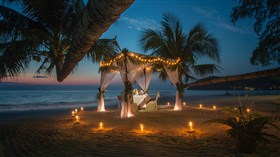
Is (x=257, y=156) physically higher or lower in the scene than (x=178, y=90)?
lower

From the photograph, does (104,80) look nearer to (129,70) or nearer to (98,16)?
(129,70)

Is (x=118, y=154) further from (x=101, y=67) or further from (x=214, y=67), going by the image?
(x=214, y=67)

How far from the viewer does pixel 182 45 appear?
12234 millimetres

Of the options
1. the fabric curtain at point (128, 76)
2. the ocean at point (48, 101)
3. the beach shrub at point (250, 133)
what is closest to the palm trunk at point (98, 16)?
the beach shrub at point (250, 133)

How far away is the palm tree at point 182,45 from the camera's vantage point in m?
11.6

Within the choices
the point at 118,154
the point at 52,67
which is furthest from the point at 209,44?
the point at 118,154

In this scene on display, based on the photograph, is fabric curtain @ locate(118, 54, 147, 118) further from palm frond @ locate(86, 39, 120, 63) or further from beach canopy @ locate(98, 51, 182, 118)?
palm frond @ locate(86, 39, 120, 63)

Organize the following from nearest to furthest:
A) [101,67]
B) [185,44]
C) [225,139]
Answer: [225,139] → [101,67] → [185,44]

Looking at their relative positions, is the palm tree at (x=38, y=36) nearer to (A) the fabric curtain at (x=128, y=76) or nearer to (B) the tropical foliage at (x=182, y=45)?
(A) the fabric curtain at (x=128, y=76)

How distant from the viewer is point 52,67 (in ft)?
24.2

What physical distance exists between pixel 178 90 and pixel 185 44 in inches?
114

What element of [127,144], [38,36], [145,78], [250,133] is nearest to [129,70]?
[145,78]

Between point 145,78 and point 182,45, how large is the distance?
304 cm

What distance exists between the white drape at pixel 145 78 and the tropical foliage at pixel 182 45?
1.28 meters
